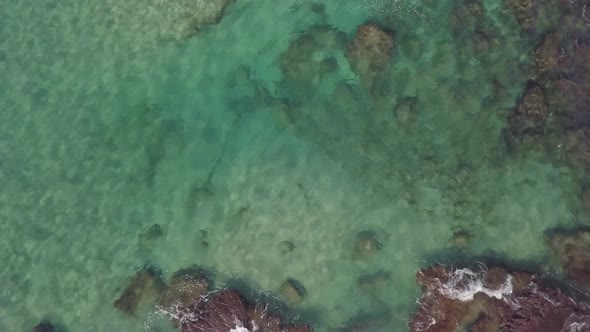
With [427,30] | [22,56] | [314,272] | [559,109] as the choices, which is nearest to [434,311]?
[314,272]

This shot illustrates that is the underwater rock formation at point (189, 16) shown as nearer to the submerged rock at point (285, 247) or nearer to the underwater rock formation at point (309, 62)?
the underwater rock formation at point (309, 62)

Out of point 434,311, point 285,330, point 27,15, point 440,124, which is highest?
point 27,15

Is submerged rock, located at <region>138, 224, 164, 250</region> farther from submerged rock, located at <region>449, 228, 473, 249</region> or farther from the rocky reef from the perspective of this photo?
submerged rock, located at <region>449, 228, 473, 249</region>

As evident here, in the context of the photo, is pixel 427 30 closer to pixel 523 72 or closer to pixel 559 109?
pixel 523 72

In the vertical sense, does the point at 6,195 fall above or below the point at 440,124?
below

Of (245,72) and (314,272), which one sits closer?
(314,272)

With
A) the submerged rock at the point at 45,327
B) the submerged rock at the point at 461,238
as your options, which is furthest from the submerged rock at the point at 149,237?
the submerged rock at the point at 461,238
